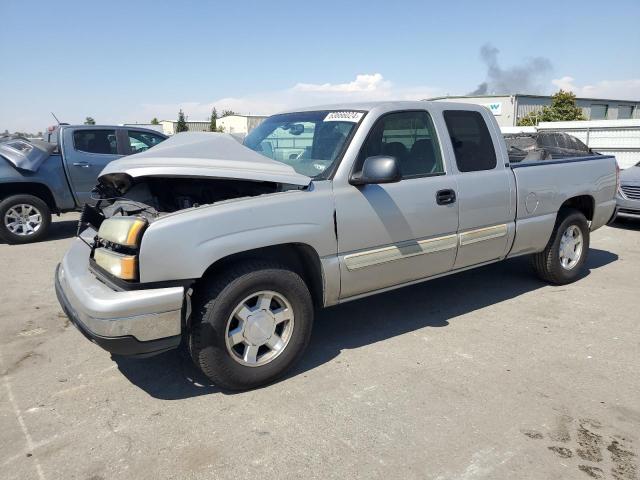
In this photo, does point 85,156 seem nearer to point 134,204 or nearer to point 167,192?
point 167,192

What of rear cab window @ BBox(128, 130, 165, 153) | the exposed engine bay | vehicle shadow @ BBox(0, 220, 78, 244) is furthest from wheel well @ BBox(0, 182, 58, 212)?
the exposed engine bay

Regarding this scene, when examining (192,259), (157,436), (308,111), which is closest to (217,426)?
(157,436)

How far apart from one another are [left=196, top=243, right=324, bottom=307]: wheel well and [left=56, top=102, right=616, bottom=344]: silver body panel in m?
0.06

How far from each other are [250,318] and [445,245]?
1.76 m

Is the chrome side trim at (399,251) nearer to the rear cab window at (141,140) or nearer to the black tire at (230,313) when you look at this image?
the black tire at (230,313)

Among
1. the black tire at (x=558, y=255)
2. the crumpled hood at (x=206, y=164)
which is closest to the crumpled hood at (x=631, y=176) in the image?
the black tire at (x=558, y=255)

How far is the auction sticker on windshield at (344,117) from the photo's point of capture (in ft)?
12.2

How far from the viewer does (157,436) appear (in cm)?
275

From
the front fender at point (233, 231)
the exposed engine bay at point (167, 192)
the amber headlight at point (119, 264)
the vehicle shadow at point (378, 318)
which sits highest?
the exposed engine bay at point (167, 192)

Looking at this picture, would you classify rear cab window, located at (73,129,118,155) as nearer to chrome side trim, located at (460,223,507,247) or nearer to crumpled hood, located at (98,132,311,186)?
crumpled hood, located at (98,132,311,186)

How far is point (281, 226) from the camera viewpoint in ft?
10.3

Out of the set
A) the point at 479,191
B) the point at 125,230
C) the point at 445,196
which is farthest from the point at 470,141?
the point at 125,230

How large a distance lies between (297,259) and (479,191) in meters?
1.74

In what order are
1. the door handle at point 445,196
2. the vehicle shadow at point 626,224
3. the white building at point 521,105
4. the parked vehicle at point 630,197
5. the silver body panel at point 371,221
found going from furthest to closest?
1. the white building at point 521,105
2. the vehicle shadow at point 626,224
3. the parked vehicle at point 630,197
4. the door handle at point 445,196
5. the silver body panel at point 371,221
